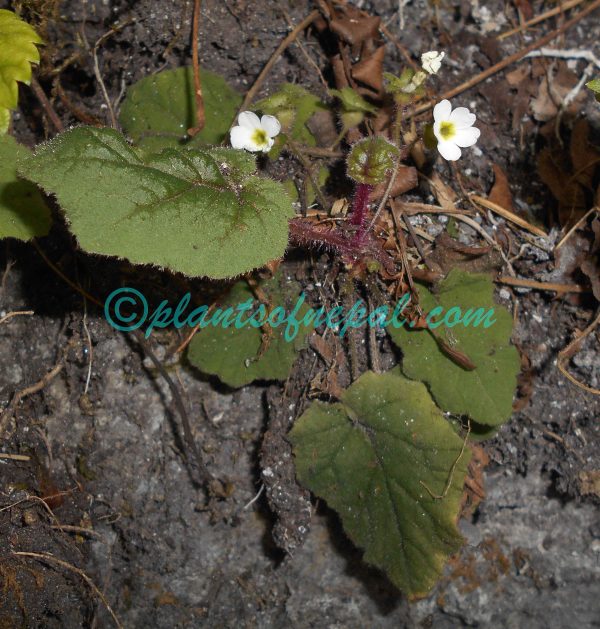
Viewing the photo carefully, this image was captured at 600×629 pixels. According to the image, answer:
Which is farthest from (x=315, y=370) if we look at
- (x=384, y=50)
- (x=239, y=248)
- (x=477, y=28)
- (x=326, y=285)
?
(x=477, y=28)

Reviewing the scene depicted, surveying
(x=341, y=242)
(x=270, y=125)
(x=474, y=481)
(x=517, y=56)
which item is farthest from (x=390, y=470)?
(x=517, y=56)

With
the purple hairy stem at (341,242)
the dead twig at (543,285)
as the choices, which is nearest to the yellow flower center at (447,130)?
the purple hairy stem at (341,242)

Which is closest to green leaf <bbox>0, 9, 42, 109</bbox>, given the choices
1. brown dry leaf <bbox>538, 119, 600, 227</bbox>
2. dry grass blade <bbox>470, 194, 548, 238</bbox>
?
dry grass blade <bbox>470, 194, 548, 238</bbox>

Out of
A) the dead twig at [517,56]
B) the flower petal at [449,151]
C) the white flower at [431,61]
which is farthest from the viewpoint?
the dead twig at [517,56]

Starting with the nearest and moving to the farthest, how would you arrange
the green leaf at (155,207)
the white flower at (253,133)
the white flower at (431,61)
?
the green leaf at (155,207)
the white flower at (431,61)
the white flower at (253,133)

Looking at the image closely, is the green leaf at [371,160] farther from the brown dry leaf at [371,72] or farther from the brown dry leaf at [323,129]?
the brown dry leaf at [371,72]

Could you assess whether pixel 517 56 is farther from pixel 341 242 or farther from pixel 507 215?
pixel 341 242

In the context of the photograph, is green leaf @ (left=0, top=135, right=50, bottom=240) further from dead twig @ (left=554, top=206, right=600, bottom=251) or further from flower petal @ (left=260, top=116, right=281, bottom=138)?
dead twig @ (left=554, top=206, right=600, bottom=251)
